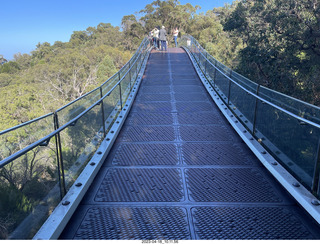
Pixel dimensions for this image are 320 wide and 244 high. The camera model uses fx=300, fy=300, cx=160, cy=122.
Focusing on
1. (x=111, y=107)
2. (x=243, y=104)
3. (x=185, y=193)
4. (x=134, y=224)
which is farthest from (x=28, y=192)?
(x=243, y=104)

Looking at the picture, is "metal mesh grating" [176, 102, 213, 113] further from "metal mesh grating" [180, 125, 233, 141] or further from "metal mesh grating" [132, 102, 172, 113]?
"metal mesh grating" [180, 125, 233, 141]

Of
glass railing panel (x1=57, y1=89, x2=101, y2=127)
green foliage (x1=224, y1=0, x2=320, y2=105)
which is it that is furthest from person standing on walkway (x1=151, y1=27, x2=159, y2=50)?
glass railing panel (x1=57, y1=89, x2=101, y2=127)

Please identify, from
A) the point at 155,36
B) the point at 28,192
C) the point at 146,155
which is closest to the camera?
the point at 28,192

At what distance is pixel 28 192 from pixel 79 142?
148 centimetres

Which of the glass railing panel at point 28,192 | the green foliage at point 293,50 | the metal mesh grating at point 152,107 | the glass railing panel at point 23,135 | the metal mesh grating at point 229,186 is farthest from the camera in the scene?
the green foliage at point 293,50

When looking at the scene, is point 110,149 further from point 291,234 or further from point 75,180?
point 291,234

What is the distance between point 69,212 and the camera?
335cm

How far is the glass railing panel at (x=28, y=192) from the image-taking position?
8.20 ft

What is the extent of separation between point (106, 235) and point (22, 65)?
282ft

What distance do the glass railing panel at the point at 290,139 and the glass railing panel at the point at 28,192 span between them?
2994 millimetres

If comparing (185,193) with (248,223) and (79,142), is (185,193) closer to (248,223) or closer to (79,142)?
(248,223)

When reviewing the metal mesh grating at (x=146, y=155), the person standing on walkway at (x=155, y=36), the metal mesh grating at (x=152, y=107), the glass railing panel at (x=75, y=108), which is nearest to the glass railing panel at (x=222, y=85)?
the metal mesh grating at (x=152, y=107)

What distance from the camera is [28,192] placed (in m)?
2.85

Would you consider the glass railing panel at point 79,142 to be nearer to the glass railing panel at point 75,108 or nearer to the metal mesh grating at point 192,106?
the glass railing panel at point 75,108
